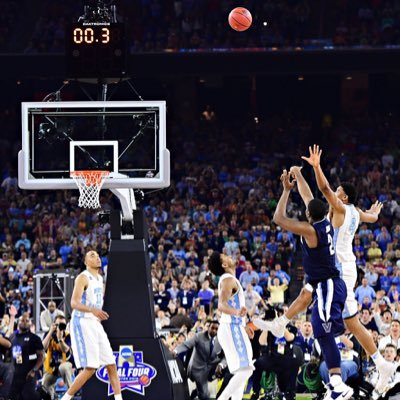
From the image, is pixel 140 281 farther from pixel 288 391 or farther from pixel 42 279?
pixel 42 279

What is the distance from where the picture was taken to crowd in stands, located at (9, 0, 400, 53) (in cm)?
3506

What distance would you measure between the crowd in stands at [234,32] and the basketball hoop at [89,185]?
725 inches

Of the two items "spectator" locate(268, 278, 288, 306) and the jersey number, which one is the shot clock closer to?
the jersey number

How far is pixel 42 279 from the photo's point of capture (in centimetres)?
2541

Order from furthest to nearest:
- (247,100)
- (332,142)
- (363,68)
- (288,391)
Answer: (247,100) < (332,142) < (363,68) < (288,391)

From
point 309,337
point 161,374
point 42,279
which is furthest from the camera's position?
point 42,279

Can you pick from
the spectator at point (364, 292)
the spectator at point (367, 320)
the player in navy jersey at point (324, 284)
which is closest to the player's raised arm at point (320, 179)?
the player in navy jersey at point (324, 284)

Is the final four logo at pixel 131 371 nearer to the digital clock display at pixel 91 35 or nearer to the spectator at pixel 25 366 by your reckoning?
the spectator at pixel 25 366

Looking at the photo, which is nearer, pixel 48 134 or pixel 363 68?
pixel 48 134

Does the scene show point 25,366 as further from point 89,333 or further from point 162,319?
point 162,319

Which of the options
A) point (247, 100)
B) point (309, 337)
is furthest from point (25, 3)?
point (309, 337)

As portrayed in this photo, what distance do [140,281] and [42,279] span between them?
27.9 feet

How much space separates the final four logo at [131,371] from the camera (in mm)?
16938

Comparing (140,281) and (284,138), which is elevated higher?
(284,138)
